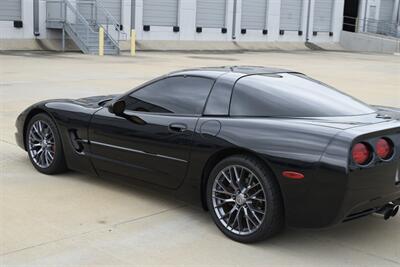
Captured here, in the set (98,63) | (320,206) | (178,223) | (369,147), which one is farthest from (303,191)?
(98,63)

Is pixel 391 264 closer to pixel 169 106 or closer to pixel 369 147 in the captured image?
pixel 369 147

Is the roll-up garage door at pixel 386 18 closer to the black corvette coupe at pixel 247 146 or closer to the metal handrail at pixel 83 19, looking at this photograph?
the metal handrail at pixel 83 19

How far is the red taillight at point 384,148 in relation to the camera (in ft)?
13.4

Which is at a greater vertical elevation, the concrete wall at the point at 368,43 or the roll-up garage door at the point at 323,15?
the roll-up garage door at the point at 323,15

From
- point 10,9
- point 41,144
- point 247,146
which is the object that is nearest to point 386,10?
point 10,9

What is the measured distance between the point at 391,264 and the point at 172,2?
3240 cm

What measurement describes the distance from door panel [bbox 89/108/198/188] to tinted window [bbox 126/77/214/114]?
0.09 m

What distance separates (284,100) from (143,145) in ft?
4.27

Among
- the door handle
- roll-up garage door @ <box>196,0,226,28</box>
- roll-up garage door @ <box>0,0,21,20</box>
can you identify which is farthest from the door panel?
roll-up garage door @ <box>196,0,226,28</box>

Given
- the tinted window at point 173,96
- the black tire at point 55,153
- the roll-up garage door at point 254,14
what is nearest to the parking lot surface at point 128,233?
the black tire at point 55,153

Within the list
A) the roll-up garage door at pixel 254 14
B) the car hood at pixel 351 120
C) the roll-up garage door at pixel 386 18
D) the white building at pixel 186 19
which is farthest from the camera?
the roll-up garage door at pixel 386 18

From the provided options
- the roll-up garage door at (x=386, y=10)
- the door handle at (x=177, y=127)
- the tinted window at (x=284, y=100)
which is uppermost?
the roll-up garage door at (x=386, y=10)

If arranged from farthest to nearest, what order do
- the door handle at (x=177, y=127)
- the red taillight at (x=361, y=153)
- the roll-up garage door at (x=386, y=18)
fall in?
the roll-up garage door at (x=386, y=18)
the door handle at (x=177, y=127)
the red taillight at (x=361, y=153)

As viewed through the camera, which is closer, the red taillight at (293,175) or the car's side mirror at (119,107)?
the red taillight at (293,175)
